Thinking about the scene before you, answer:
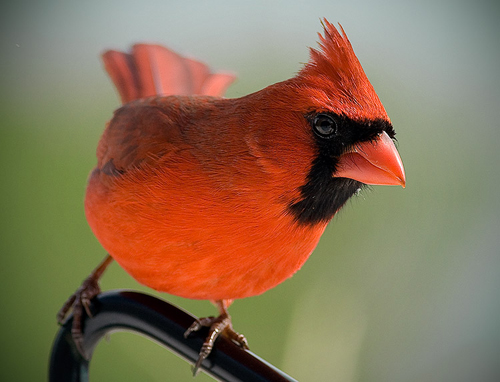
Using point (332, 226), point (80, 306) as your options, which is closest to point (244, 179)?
point (80, 306)

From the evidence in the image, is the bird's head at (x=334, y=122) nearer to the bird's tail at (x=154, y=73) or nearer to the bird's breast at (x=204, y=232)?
the bird's breast at (x=204, y=232)

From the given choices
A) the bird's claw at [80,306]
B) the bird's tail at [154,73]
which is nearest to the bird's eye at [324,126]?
the bird's claw at [80,306]

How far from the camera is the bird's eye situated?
105 cm

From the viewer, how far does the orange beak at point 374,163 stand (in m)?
1.06

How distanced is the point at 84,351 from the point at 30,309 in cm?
168

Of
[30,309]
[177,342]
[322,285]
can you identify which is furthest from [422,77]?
[30,309]

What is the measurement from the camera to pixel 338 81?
1049 millimetres

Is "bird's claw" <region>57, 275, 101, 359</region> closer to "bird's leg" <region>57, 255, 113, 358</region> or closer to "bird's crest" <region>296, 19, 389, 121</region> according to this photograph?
"bird's leg" <region>57, 255, 113, 358</region>

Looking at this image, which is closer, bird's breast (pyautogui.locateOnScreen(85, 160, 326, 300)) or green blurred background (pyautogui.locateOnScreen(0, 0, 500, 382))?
bird's breast (pyautogui.locateOnScreen(85, 160, 326, 300))

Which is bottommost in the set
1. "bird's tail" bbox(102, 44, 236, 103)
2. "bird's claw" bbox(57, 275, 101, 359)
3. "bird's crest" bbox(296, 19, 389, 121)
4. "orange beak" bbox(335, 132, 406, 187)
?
"bird's claw" bbox(57, 275, 101, 359)

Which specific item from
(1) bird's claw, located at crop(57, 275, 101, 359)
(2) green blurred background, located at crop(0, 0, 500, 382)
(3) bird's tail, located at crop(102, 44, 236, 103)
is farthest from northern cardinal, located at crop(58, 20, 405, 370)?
(2) green blurred background, located at crop(0, 0, 500, 382)

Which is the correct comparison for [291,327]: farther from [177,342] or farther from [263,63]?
[177,342]

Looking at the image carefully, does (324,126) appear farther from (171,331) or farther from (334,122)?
(171,331)

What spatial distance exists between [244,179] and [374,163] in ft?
0.75
